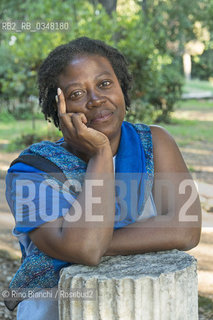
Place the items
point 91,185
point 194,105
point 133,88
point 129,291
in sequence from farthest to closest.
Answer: point 194,105
point 133,88
point 91,185
point 129,291

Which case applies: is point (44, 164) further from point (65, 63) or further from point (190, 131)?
point (190, 131)

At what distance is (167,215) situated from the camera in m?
1.92

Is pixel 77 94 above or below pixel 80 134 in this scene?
above

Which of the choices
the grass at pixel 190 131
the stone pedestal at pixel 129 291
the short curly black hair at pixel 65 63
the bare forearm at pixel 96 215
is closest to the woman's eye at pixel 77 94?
the short curly black hair at pixel 65 63

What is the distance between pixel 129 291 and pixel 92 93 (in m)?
0.79

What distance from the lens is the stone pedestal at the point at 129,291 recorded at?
1.58 m

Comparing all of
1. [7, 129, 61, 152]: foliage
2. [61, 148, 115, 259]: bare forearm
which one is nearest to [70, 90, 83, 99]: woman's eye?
[61, 148, 115, 259]: bare forearm

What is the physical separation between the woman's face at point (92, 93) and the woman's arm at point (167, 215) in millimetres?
255

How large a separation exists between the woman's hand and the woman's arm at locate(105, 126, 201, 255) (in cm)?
33

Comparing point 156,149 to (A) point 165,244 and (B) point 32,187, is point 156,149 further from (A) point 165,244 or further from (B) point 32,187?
(B) point 32,187

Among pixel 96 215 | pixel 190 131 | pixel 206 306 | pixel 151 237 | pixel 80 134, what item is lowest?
pixel 206 306

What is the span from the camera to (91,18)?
24.6 ft

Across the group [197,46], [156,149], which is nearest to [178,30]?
[197,46]

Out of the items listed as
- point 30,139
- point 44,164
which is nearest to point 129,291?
point 44,164
